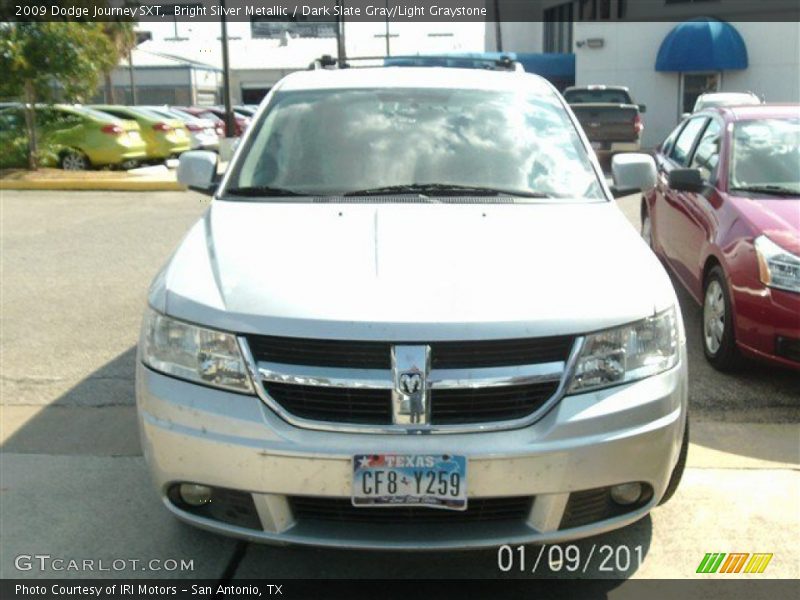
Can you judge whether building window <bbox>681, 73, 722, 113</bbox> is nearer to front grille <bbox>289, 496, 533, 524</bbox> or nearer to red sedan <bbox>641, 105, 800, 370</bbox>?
red sedan <bbox>641, 105, 800, 370</bbox>

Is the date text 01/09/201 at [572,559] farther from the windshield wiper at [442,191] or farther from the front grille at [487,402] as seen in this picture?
the windshield wiper at [442,191]

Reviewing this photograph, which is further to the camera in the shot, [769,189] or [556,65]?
[556,65]

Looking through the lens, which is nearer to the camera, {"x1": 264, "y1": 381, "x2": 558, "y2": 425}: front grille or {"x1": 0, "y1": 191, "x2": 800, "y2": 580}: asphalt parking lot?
{"x1": 264, "y1": 381, "x2": 558, "y2": 425}: front grille

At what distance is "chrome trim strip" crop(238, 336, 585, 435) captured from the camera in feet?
8.84

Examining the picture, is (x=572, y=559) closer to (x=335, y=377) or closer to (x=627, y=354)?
(x=627, y=354)

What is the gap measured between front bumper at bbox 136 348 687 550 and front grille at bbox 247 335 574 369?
175mm

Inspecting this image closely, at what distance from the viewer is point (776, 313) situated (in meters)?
4.67

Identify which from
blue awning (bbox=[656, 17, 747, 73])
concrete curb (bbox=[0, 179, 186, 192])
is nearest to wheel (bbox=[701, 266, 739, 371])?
concrete curb (bbox=[0, 179, 186, 192])

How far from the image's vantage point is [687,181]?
5.70 meters

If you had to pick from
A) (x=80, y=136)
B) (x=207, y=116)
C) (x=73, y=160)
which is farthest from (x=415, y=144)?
(x=207, y=116)

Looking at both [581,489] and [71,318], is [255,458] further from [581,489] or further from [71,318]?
[71,318]

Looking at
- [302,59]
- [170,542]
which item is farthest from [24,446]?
[302,59]

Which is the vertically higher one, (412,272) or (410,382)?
(412,272)

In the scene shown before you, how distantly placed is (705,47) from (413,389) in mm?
27818
